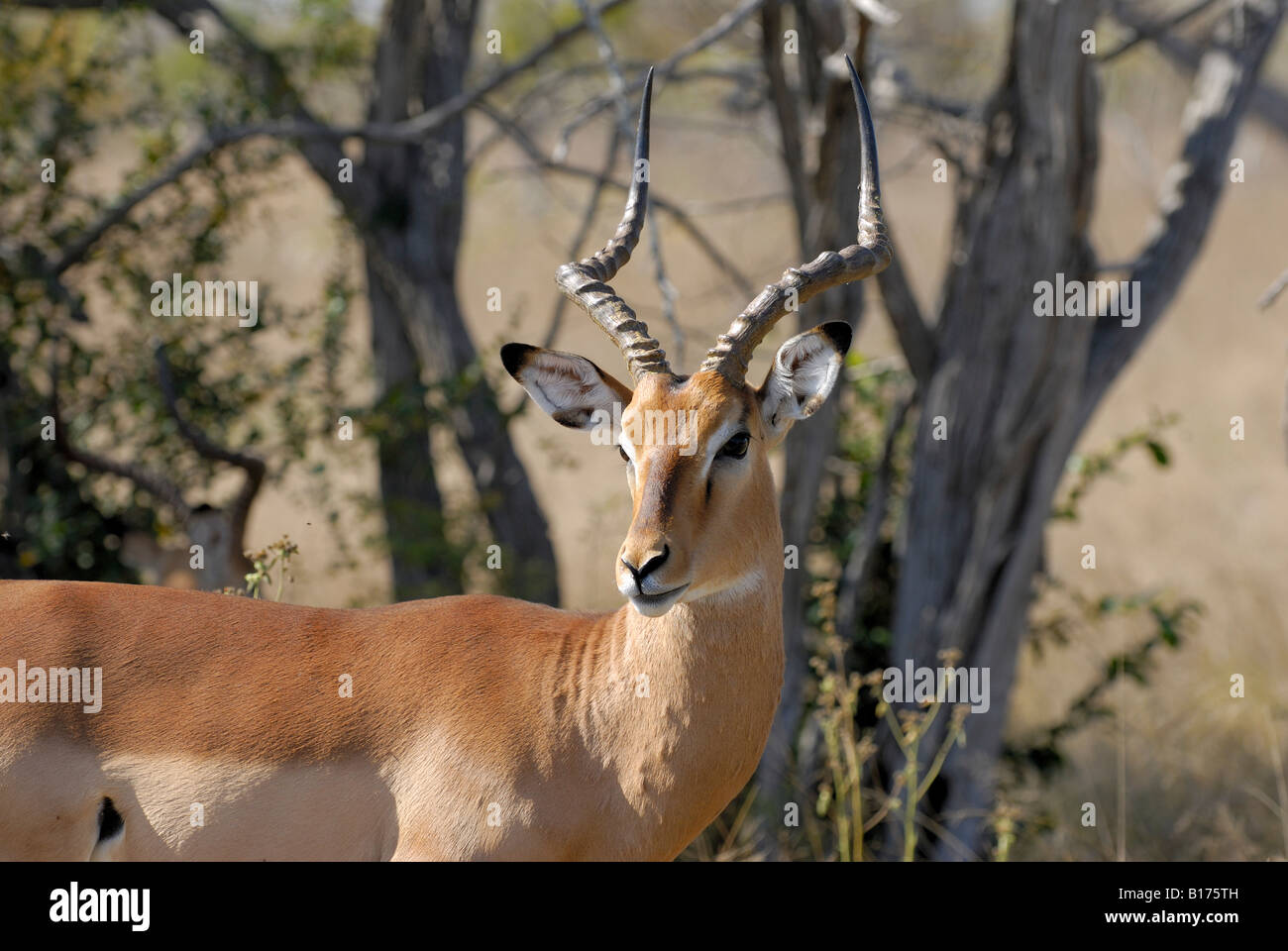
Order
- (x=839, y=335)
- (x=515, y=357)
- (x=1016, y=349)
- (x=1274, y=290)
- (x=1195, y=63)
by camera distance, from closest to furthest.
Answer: (x=839, y=335) < (x=515, y=357) < (x=1274, y=290) < (x=1016, y=349) < (x=1195, y=63)

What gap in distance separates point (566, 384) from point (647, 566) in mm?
1006

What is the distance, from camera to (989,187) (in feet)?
24.4

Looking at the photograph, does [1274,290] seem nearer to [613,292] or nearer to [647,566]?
[613,292]

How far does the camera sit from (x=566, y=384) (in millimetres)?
4289

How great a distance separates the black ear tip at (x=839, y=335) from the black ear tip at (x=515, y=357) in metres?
0.89

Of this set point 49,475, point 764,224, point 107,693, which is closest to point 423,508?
point 49,475

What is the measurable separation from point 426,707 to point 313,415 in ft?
16.8

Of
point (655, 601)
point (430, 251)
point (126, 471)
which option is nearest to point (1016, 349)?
point (430, 251)

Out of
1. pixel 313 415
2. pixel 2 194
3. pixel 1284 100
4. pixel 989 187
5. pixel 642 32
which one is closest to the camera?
pixel 989 187

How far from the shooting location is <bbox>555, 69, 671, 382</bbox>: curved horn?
4008 millimetres

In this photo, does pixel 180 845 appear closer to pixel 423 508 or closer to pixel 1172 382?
pixel 423 508

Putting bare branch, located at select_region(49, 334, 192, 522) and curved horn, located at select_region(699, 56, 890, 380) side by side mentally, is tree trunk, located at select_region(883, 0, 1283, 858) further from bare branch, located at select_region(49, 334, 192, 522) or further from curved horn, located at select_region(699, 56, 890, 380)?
bare branch, located at select_region(49, 334, 192, 522)

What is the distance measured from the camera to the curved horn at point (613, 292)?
4008mm

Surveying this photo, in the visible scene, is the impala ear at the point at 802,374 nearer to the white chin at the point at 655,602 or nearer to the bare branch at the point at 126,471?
the white chin at the point at 655,602
